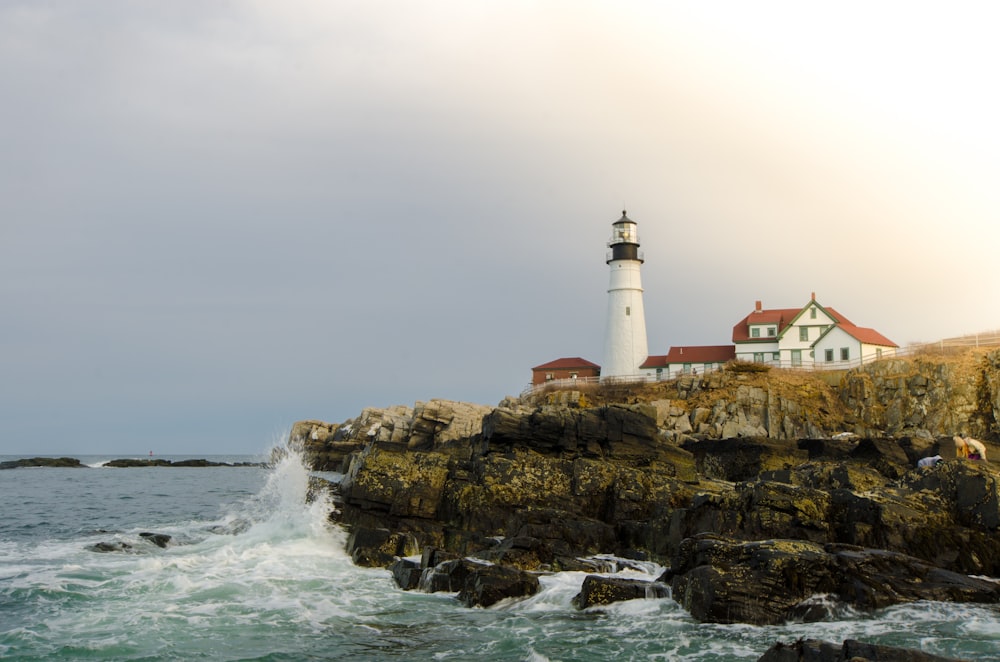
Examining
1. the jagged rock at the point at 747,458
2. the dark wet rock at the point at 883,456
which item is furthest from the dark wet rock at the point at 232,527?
the dark wet rock at the point at 883,456

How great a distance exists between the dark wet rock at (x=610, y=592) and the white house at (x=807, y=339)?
153 ft

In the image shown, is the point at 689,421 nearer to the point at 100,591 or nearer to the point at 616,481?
the point at 616,481

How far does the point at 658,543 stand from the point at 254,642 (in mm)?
9082

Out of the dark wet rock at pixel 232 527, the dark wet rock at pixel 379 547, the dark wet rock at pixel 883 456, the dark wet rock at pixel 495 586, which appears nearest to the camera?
the dark wet rock at pixel 495 586

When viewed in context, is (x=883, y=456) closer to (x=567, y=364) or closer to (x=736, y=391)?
(x=736, y=391)

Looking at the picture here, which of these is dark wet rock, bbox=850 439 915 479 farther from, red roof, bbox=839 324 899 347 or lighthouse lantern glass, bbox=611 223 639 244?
lighthouse lantern glass, bbox=611 223 639 244

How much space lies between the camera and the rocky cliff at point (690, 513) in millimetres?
12867

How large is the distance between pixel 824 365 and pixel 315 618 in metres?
49.7

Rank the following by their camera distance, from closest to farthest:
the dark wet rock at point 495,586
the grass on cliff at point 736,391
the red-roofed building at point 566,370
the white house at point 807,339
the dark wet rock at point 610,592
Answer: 1. the dark wet rock at point 610,592
2. the dark wet rock at point 495,586
3. the grass on cliff at point 736,391
4. the white house at point 807,339
5. the red-roofed building at point 566,370

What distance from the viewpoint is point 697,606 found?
1264 cm

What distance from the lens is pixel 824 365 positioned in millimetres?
56281

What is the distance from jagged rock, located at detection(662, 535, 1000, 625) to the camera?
12.3 m

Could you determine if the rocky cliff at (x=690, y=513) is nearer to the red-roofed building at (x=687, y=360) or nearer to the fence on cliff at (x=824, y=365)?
the fence on cliff at (x=824, y=365)

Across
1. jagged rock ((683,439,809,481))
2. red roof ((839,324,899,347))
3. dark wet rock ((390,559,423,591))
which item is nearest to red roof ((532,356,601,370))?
red roof ((839,324,899,347))
